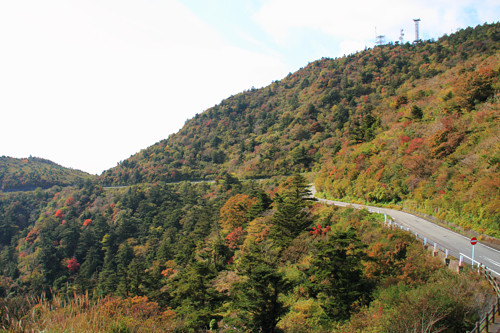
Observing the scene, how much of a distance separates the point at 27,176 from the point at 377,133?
Answer: 103493 mm

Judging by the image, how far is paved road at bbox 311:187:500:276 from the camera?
1065 centimetres

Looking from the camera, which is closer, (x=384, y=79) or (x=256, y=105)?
(x=384, y=79)

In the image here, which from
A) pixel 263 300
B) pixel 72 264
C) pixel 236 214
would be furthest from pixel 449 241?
pixel 72 264

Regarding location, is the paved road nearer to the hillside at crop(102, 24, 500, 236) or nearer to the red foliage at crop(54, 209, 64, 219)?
the hillside at crop(102, 24, 500, 236)

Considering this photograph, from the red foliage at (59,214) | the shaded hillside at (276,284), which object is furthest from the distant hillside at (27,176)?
the shaded hillside at (276,284)

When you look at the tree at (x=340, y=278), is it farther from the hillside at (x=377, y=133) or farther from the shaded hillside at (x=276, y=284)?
the hillside at (x=377, y=133)

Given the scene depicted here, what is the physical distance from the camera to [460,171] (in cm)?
1490

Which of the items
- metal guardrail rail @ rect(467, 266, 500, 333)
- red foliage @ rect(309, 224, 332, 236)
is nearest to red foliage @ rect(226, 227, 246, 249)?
red foliage @ rect(309, 224, 332, 236)

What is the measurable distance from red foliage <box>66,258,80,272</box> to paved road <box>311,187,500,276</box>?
4815cm

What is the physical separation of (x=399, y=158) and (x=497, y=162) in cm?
660

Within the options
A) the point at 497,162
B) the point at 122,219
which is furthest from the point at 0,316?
the point at 122,219

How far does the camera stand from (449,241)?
41.6ft

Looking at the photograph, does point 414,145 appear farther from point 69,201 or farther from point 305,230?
point 69,201

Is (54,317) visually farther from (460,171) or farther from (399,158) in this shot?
(399,158)
